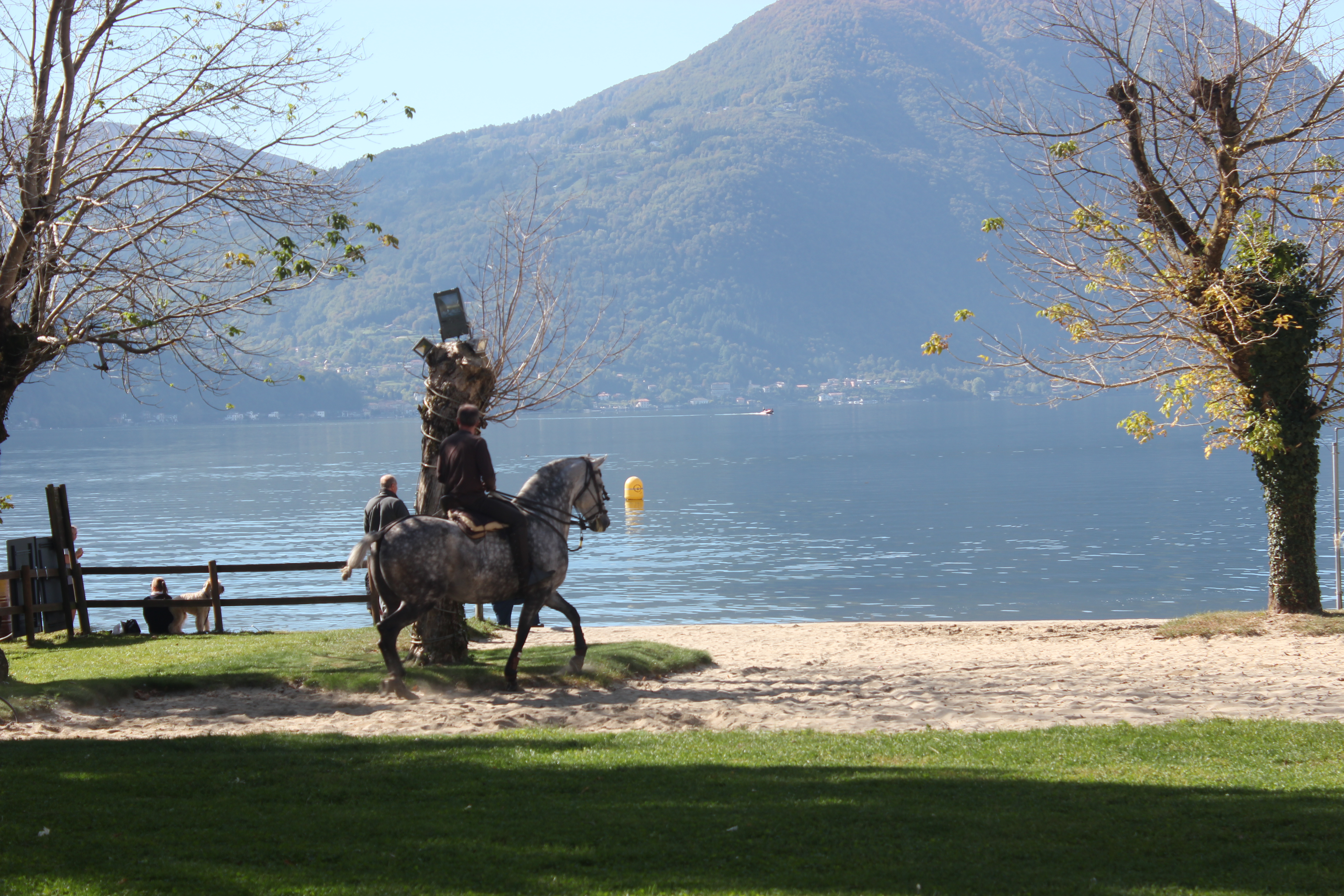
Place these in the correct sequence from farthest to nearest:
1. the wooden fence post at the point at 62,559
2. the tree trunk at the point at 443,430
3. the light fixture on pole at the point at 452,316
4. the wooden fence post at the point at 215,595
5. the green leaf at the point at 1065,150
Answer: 1. the wooden fence post at the point at 215,595
2. the green leaf at the point at 1065,150
3. the wooden fence post at the point at 62,559
4. the light fixture on pole at the point at 452,316
5. the tree trunk at the point at 443,430

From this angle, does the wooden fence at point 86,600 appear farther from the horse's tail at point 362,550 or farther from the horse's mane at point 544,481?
the horse's mane at point 544,481

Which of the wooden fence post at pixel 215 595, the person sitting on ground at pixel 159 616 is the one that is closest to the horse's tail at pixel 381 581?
the wooden fence post at pixel 215 595

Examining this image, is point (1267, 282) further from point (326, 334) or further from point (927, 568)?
point (326, 334)

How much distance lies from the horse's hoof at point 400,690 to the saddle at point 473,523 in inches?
68.8

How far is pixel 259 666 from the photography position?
13.9 m

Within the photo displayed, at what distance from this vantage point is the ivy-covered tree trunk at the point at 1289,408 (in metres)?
17.3

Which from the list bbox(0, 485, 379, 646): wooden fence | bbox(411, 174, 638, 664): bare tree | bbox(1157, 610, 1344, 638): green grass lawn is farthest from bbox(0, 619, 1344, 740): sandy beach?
bbox(0, 485, 379, 646): wooden fence

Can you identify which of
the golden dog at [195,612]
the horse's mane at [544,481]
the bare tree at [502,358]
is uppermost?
the bare tree at [502,358]

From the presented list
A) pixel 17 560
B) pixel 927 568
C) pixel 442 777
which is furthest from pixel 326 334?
pixel 442 777

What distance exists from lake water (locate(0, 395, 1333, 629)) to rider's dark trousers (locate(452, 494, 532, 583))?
11150 mm

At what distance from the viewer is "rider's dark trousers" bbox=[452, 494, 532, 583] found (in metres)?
12.2

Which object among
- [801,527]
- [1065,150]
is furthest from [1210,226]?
[801,527]

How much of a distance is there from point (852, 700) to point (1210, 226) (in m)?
10.8

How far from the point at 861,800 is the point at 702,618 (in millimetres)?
22772
